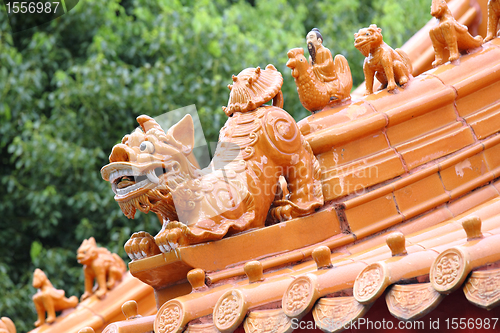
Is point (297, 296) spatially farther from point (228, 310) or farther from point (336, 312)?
point (228, 310)

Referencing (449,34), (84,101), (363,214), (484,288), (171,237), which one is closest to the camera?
(484,288)

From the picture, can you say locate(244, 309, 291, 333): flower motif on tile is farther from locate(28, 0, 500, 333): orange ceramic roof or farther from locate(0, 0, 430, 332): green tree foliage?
locate(0, 0, 430, 332): green tree foliage

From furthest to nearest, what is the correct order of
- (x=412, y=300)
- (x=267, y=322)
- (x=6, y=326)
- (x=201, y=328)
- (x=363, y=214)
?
(x=6, y=326)
(x=363, y=214)
(x=201, y=328)
(x=267, y=322)
(x=412, y=300)

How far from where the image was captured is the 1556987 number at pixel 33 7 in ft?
19.8

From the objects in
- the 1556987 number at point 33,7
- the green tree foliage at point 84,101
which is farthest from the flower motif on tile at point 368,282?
the green tree foliage at point 84,101

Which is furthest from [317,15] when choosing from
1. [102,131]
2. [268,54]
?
[102,131]

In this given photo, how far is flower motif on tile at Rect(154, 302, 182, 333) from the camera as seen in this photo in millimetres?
2438

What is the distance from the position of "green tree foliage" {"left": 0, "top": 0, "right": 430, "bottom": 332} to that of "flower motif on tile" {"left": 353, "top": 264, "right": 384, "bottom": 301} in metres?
5.11

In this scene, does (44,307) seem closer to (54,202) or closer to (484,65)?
(54,202)

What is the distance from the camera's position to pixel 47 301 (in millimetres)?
4457

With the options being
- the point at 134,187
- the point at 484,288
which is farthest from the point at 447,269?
the point at 134,187

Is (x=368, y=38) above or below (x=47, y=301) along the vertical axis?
above

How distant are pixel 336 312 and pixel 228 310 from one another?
1.43ft

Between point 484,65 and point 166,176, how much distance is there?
178 cm
